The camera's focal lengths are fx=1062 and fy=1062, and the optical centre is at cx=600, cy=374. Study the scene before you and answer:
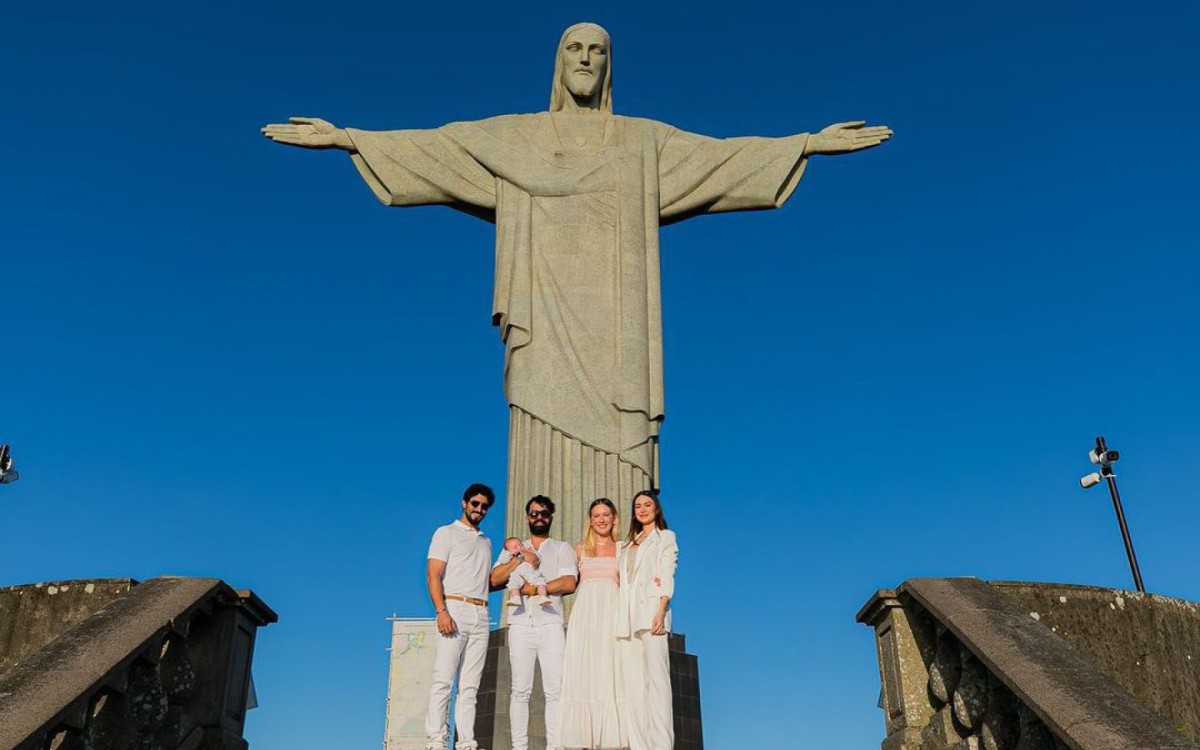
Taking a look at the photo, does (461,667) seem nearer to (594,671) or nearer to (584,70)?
(594,671)

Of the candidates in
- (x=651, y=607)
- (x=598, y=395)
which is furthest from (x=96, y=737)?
(x=598, y=395)

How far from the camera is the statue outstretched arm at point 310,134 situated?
31.8 ft

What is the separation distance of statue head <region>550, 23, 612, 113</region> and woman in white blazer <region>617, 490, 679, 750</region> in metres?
5.25

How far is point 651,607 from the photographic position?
6.03m

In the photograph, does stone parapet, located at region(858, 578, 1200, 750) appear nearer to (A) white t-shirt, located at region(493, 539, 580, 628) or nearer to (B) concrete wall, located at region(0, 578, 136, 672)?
(A) white t-shirt, located at region(493, 539, 580, 628)

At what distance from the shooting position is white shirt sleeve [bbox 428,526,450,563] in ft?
20.9

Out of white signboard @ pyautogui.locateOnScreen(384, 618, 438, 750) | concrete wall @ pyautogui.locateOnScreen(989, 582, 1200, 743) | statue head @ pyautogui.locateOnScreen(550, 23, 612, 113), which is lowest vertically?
concrete wall @ pyautogui.locateOnScreen(989, 582, 1200, 743)

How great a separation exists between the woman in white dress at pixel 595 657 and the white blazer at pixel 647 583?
0.27 feet

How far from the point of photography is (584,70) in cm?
1017

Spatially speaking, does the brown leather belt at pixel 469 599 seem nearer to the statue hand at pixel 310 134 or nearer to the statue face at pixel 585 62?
the statue hand at pixel 310 134

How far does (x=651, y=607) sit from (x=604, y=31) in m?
6.38

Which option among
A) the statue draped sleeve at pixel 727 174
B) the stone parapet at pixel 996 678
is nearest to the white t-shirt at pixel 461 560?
the stone parapet at pixel 996 678

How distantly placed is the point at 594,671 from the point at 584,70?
20.2ft

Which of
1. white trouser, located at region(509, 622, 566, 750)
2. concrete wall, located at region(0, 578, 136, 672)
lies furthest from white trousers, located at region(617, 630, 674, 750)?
concrete wall, located at region(0, 578, 136, 672)
